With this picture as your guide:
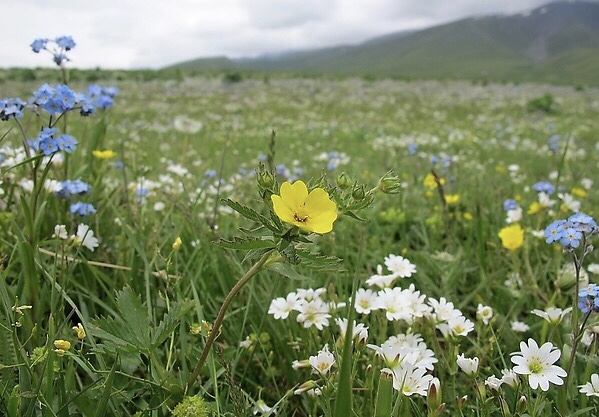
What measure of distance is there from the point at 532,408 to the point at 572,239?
46 cm

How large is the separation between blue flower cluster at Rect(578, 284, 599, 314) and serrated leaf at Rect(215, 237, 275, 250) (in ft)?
2.52

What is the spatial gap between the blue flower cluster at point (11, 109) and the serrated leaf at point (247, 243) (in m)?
0.96

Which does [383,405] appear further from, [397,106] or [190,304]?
[397,106]

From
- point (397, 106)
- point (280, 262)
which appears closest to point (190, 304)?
point (280, 262)

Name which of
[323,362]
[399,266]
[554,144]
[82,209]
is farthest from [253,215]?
[554,144]

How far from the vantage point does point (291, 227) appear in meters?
0.92

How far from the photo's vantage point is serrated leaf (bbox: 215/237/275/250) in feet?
2.99

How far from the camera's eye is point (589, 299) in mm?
1273

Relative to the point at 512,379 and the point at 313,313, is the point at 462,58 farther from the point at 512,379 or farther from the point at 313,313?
the point at 512,379

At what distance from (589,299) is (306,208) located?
0.79m

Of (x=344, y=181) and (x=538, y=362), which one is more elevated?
(x=344, y=181)

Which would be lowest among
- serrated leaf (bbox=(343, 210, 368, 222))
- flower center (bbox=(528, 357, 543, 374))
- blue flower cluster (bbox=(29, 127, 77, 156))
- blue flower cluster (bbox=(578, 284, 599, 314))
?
flower center (bbox=(528, 357, 543, 374))

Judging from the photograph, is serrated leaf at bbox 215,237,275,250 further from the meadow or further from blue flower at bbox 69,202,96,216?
blue flower at bbox 69,202,96,216

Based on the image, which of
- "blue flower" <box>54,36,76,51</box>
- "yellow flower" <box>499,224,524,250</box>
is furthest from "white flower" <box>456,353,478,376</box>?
"blue flower" <box>54,36,76,51</box>
